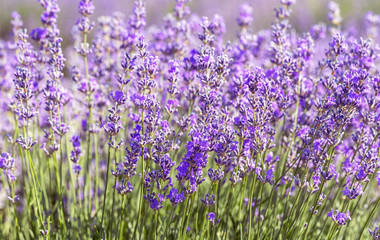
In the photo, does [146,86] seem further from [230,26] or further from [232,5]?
[232,5]

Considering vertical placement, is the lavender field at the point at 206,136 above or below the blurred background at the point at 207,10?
below

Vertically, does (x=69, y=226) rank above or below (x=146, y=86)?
below

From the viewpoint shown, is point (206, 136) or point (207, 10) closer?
point (206, 136)

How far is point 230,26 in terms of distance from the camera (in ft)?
42.6

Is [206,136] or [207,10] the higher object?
[207,10]

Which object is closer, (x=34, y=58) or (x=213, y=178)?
(x=213, y=178)

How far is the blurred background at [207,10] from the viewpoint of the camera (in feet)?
42.8

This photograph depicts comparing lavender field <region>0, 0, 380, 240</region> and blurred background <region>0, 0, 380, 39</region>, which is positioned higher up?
blurred background <region>0, 0, 380, 39</region>

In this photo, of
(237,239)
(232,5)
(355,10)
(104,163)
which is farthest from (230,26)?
(237,239)

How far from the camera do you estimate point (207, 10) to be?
1445 cm

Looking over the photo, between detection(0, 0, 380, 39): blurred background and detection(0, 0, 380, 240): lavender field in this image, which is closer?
detection(0, 0, 380, 240): lavender field

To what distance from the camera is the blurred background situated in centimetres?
1305

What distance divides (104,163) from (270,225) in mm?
1963

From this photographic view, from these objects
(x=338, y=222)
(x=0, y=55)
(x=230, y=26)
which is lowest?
(x=338, y=222)
